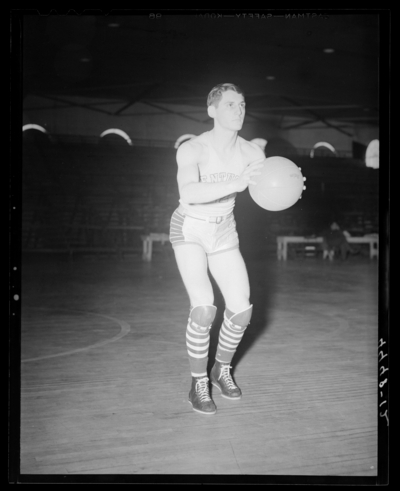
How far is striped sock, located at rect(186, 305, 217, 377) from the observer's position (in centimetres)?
295

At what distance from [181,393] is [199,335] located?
476 millimetres

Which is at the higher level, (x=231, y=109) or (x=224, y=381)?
(x=231, y=109)

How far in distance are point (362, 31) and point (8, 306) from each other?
38.0 feet

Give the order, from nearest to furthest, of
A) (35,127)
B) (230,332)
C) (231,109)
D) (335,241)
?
(231,109) → (230,332) → (335,241) → (35,127)

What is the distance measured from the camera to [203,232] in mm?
3029

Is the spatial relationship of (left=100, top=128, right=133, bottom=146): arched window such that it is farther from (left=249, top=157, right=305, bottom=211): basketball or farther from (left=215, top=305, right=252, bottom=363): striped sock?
(left=249, top=157, right=305, bottom=211): basketball

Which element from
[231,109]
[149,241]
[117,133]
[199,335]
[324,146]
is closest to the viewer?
[231,109]

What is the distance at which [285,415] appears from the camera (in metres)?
2.81

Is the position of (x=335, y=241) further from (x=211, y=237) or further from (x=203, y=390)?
(x=203, y=390)

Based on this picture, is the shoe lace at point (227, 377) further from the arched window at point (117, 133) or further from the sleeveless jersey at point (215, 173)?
the arched window at point (117, 133)

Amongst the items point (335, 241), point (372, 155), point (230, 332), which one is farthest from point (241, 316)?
point (372, 155)

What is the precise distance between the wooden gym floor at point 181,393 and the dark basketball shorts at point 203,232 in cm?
98

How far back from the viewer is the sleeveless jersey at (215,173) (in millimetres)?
3012

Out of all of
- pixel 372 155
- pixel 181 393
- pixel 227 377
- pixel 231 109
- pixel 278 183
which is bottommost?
pixel 181 393
